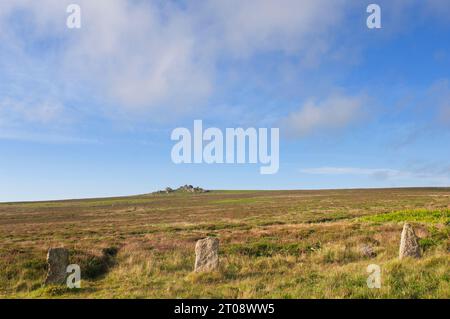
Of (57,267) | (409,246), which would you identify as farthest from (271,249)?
(57,267)

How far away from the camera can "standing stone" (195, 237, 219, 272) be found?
525 inches

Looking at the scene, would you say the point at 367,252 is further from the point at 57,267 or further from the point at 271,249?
the point at 57,267

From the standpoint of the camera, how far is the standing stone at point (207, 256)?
13328mm

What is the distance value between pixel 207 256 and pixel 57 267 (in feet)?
16.8

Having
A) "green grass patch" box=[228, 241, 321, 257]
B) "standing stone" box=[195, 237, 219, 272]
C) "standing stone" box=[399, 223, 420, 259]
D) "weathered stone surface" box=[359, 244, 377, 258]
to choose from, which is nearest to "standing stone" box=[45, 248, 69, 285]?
"standing stone" box=[195, 237, 219, 272]

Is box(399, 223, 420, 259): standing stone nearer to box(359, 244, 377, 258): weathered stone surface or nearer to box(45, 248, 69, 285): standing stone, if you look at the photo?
box(359, 244, 377, 258): weathered stone surface

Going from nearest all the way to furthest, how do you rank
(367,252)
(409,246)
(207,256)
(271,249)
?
1. (207,256)
2. (409,246)
3. (367,252)
4. (271,249)

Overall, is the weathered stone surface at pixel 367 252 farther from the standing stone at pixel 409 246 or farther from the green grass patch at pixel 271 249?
the green grass patch at pixel 271 249

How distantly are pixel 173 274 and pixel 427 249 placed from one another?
10.6m

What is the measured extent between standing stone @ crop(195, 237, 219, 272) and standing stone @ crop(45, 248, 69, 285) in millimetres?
A: 4542

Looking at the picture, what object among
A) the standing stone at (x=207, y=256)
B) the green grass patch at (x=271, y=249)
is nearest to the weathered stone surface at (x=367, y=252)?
the green grass patch at (x=271, y=249)

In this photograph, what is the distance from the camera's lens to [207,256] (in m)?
13.5
